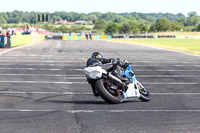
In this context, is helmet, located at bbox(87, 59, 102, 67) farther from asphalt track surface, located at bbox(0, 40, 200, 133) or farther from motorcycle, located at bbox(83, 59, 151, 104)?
asphalt track surface, located at bbox(0, 40, 200, 133)

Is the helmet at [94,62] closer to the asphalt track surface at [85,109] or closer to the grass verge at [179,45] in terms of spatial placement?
the asphalt track surface at [85,109]

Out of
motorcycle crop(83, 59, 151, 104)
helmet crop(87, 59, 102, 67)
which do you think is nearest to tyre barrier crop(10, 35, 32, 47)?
helmet crop(87, 59, 102, 67)

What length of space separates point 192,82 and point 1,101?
774 cm

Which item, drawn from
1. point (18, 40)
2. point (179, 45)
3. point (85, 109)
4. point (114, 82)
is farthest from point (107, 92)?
point (179, 45)

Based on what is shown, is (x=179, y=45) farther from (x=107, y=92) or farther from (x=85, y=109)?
(x=85, y=109)

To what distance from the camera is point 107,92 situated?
1039 centimetres

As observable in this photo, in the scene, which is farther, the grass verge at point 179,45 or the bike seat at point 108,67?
the grass verge at point 179,45

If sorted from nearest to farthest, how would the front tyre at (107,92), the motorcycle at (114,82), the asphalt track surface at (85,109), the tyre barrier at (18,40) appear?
the asphalt track surface at (85,109) < the front tyre at (107,92) < the motorcycle at (114,82) < the tyre barrier at (18,40)

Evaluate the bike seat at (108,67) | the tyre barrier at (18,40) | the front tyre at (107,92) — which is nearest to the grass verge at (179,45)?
the tyre barrier at (18,40)

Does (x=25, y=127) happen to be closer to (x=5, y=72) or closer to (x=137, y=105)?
(x=137, y=105)

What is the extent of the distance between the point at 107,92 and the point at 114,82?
42 cm

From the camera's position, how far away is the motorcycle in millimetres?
10414

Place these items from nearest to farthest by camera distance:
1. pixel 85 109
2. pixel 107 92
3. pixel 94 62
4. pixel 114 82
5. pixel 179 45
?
pixel 85 109 < pixel 107 92 < pixel 114 82 < pixel 94 62 < pixel 179 45

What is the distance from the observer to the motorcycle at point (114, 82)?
10414 mm
